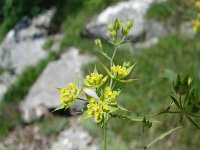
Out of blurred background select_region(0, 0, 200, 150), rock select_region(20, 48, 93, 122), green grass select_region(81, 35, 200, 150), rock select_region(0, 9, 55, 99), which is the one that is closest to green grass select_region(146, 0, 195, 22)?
blurred background select_region(0, 0, 200, 150)

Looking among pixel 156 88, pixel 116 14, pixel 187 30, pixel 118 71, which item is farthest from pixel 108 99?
pixel 116 14

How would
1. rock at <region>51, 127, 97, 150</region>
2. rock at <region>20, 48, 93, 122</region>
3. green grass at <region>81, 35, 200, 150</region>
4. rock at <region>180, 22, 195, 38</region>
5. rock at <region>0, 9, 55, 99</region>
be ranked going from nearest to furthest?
green grass at <region>81, 35, 200, 150</region> → rock at <region>51, 127, 97, 150</region> → rock at <region>180, 22, 195, 38</region> → rock at <region>20, 48, 93, 122</region> → rock at <region>0, 9, 55, 99</region>

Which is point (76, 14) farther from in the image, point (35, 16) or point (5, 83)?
point (5, 83)

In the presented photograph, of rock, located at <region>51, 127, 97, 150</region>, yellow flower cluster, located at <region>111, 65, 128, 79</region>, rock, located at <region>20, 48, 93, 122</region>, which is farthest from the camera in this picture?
rock, located at <region>20, 48, 93, 122</region>

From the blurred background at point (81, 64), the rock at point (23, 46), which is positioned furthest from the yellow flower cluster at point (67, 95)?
the rock at point (23, 46)

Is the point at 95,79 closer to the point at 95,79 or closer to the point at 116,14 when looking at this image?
the point at 95,79

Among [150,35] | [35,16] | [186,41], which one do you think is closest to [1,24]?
[35,16]

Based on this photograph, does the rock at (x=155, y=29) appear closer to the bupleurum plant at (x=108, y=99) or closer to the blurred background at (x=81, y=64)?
the blurred background at (x=81, y=64)

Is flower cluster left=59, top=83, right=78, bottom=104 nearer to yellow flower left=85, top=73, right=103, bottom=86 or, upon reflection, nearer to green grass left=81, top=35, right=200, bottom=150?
yellow flower left=85, top=73, right=103, bottom=86
